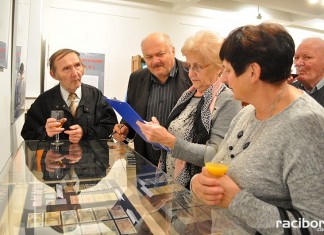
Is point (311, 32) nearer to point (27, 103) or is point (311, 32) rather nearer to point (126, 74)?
point (126, 74)

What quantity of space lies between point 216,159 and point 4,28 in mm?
1705

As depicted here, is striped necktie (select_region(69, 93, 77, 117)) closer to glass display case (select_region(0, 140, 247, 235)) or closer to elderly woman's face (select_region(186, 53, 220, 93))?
glass display case (select_region(0, 140, 247, 235))

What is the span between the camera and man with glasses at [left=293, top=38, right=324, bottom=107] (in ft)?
10.2

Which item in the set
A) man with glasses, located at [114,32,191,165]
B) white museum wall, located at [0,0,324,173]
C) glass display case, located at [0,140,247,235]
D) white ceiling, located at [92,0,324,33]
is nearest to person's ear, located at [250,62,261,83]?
glass display case, located at [0,140,247,235]

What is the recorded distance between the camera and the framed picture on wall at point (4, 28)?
204 cm

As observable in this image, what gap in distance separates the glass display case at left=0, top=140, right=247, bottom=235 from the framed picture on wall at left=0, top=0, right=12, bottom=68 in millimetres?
683

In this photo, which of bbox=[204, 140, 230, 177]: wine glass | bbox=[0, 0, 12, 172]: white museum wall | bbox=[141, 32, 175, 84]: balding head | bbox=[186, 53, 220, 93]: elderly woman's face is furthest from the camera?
bbox=[141, 32, 175, 84]: balding head

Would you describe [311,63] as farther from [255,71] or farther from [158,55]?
[255,71]

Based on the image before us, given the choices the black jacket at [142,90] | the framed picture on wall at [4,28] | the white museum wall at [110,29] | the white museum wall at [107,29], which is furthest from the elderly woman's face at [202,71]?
the white museum wall at [110,29]

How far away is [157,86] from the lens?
2467 millimetres

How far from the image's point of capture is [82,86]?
8.70ft

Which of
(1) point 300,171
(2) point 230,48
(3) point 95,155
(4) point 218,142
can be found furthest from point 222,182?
(3) point 95,155

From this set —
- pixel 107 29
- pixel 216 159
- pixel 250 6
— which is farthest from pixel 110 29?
pixel 216 159

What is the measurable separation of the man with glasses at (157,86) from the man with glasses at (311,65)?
56.3 inches
